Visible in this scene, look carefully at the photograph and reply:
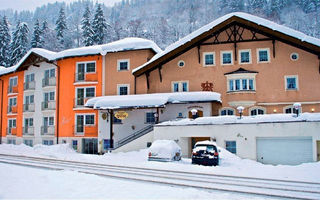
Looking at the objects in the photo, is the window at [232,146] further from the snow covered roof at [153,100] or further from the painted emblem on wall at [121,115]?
the painted emblem on wall at [121,115]

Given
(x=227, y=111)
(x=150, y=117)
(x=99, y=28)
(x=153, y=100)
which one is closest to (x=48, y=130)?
(x=150, y=117)

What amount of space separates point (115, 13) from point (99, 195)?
583 ft

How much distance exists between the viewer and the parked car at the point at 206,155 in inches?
696

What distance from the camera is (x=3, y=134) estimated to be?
4281 centimetres

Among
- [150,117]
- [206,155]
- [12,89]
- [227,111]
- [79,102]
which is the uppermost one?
[12,89]

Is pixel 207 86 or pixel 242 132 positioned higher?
pixel 207 86

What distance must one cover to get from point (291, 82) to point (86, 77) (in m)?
21.7

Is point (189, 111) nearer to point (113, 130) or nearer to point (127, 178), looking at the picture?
point (113, 130)

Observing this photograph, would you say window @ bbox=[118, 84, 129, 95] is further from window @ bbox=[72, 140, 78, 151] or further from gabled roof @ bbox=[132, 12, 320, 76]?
window @ bbox=[72, 140, 78, 151]

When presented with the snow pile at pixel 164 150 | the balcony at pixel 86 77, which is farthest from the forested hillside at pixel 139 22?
the snow pile at pixel 164 150

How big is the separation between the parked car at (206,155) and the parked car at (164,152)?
1.67 meters

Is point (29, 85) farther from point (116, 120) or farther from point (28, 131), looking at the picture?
point (116, 120)

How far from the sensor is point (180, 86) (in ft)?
98.7

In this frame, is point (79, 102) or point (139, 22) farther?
point (139, 22)
